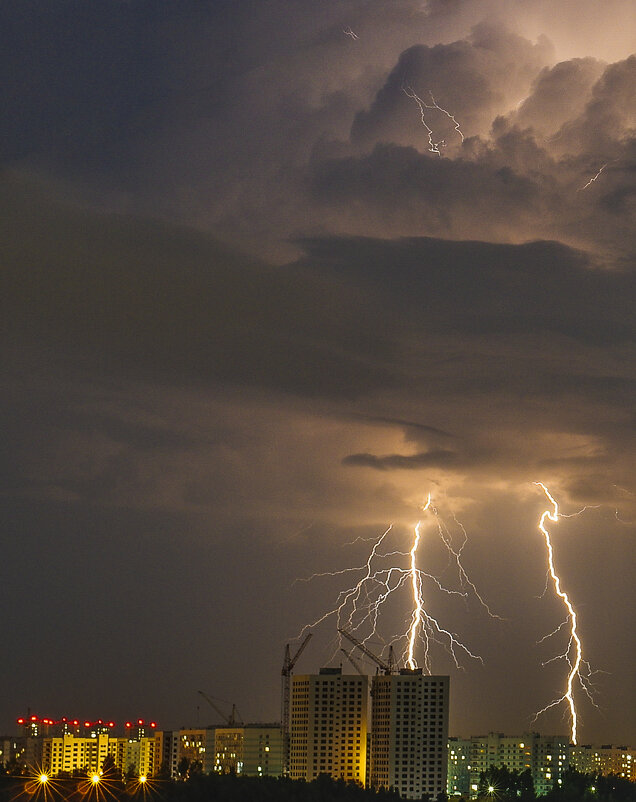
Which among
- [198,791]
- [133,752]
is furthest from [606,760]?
[198,791]

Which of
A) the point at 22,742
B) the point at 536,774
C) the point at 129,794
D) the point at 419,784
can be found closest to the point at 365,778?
the point at 419,784

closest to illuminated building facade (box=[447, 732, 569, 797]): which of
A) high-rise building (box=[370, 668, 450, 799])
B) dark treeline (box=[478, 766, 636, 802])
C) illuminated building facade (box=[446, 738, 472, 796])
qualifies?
illuminated building facade (box=[446, 738, 472, 796])

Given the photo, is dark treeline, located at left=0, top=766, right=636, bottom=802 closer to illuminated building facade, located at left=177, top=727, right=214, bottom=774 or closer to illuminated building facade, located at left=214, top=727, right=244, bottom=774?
illuminated building facade, located at left=214, top=727, right=244, bottom=774

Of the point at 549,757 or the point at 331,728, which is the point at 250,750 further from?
the point at 549,757

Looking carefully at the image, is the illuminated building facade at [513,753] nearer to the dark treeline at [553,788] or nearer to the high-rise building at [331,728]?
the dark treeline at [553,788]

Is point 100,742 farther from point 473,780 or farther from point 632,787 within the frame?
point 632,787

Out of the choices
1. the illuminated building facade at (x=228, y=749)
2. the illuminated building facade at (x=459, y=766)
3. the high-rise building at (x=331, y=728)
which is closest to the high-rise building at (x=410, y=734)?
the high-rise building at (x=331, y=728)
